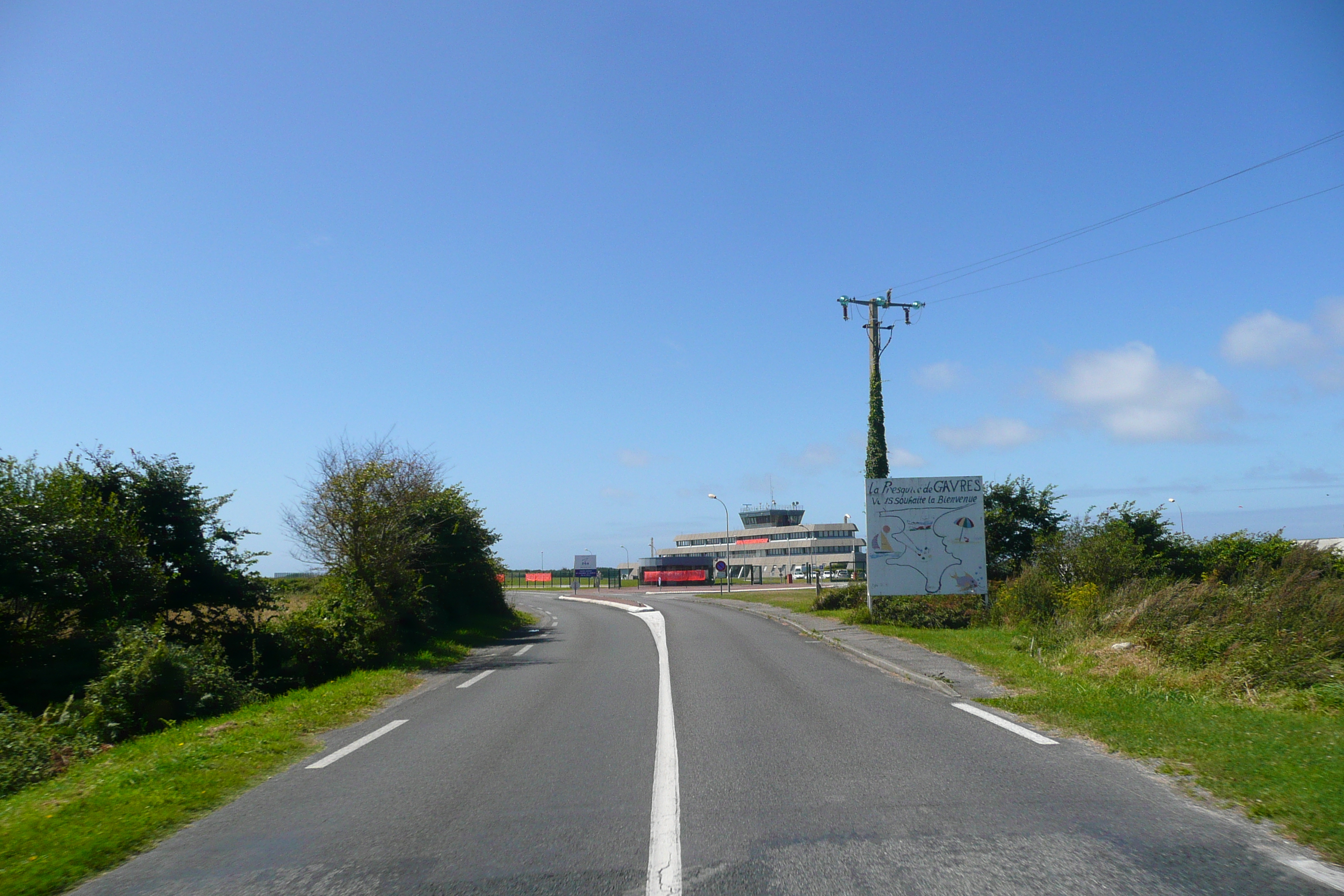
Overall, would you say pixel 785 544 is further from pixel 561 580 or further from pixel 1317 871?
pixel 1317 871

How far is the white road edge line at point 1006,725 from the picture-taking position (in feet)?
25.8

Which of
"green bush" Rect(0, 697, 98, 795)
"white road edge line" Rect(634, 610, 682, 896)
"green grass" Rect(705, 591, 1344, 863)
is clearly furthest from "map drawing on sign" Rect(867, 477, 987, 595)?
"green bush" Rect(0, 697, 98, 795)

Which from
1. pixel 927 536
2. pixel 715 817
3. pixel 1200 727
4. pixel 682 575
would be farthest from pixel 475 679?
pixel 682 575

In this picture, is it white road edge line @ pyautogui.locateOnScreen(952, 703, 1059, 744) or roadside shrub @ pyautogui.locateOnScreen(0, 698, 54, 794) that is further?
white road edge line @ pyautogui.locateOnScreen(952, 703, 1059, 744)

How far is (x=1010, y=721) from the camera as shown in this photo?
8867 millimetres

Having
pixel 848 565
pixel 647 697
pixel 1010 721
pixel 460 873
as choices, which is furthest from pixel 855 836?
pixel 848 565

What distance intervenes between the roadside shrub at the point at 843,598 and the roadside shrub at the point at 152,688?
21.1 meters

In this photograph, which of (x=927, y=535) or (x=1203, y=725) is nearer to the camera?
(x=1203, y=725)

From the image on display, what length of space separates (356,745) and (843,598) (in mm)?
24741

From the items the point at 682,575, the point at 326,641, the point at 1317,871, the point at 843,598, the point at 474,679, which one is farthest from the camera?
the point at 682,575

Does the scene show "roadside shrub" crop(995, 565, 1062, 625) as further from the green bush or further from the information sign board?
the information sign board

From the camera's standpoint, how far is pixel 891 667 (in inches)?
557

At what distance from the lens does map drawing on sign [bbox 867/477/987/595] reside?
2355 centimetres

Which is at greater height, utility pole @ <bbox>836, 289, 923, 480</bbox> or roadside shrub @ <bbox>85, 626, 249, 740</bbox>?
utility pole @ <bbox>836, 289, 923, 480</bbox>
